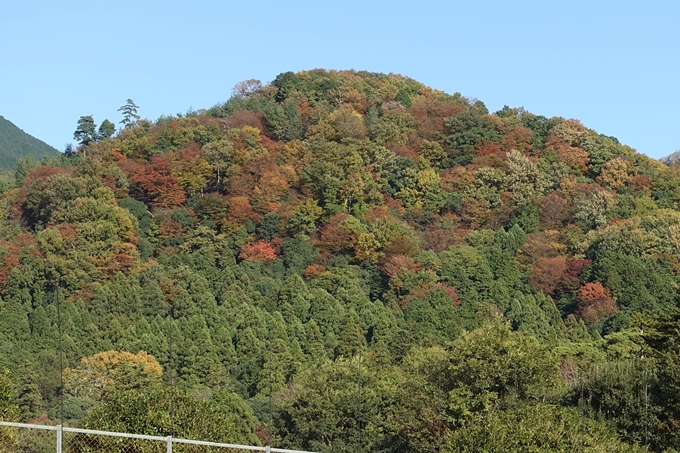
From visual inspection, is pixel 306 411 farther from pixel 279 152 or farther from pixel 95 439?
pixel 279 152

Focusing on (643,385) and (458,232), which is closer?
(643,385)

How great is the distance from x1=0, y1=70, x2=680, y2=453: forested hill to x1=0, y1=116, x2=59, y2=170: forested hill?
44.1 metres

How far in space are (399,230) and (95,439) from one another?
4131cm

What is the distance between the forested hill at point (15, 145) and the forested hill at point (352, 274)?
44.1 meters

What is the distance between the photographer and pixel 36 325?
4825 centimetres

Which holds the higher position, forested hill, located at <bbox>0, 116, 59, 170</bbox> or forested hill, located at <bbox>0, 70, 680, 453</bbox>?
forested hill, located at <bbox>0, 116, 59, 170</bbox>

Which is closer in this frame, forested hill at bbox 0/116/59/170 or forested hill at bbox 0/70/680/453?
forested hill at bbox 0/70/680/453

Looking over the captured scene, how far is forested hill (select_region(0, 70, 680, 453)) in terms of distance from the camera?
101 ft

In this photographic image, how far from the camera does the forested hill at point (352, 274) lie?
101 feet

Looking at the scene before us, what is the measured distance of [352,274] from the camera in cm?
5519

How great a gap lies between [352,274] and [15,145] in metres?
77.1

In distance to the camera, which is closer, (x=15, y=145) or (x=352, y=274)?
(x=352, y=274)

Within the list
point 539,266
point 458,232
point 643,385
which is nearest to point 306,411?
point 643,385

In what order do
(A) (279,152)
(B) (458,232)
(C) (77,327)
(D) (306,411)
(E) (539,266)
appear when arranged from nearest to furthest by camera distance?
1. (D) (306,411)
2. (C) (77,327)
3. (E) (539,266)
4. (B) (458,232)
5. (A) (279,152)
